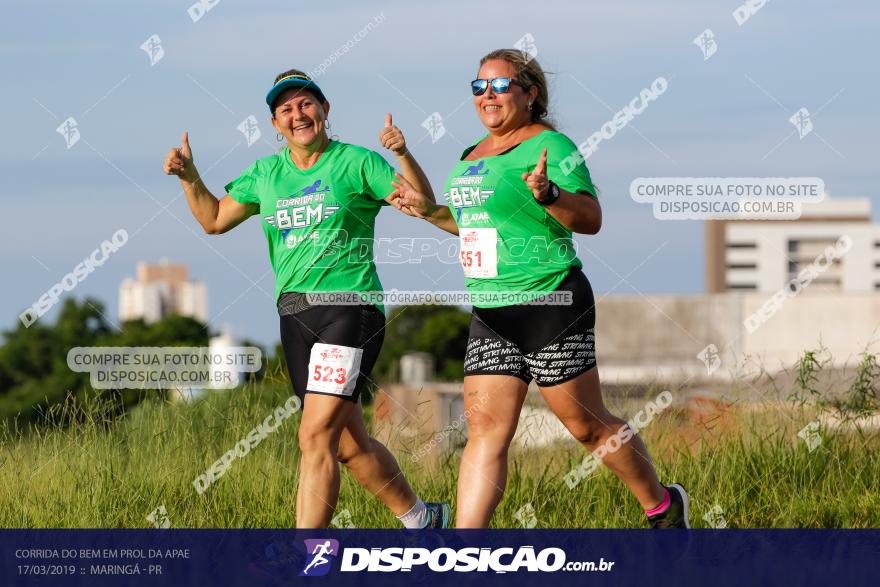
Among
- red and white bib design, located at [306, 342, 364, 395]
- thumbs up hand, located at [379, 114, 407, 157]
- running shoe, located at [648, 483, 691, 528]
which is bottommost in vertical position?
running shoe, located at [648, 483, 691, 528]

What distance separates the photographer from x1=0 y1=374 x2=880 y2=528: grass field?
680cm

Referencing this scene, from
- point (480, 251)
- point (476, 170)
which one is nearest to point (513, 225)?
point (480, 251)

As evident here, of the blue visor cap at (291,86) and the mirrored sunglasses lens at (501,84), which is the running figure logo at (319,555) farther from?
the mirrored sunglasses lens at (501,84)

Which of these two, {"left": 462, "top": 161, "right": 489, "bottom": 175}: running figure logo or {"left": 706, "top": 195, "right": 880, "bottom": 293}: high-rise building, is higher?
{"left": 706, "top": 195, "right": 880, "bottom": 293}: high-rise building

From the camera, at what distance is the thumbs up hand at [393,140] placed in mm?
5855

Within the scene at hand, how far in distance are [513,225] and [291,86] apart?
1197 millimetres

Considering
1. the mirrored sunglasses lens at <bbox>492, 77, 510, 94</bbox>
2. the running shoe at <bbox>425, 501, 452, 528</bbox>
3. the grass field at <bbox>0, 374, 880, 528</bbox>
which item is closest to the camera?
the mirrored sunglasses lens at <bbox>492, 77, 510, 94</bbox>

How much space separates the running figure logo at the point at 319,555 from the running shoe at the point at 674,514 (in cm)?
144

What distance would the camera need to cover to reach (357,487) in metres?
6.88

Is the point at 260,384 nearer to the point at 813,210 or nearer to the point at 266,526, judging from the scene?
the point at 266,526

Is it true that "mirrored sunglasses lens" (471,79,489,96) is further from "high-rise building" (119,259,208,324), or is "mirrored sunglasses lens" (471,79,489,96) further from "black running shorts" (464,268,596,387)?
"high-rise building" (119,259,208,324)

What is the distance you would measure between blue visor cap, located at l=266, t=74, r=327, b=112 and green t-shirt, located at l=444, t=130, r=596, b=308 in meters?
0.82

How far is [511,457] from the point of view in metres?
7.33

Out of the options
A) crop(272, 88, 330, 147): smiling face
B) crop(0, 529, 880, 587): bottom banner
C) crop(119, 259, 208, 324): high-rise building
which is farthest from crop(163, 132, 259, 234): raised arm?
crop(119, 259, 208, 324): high-rise building
